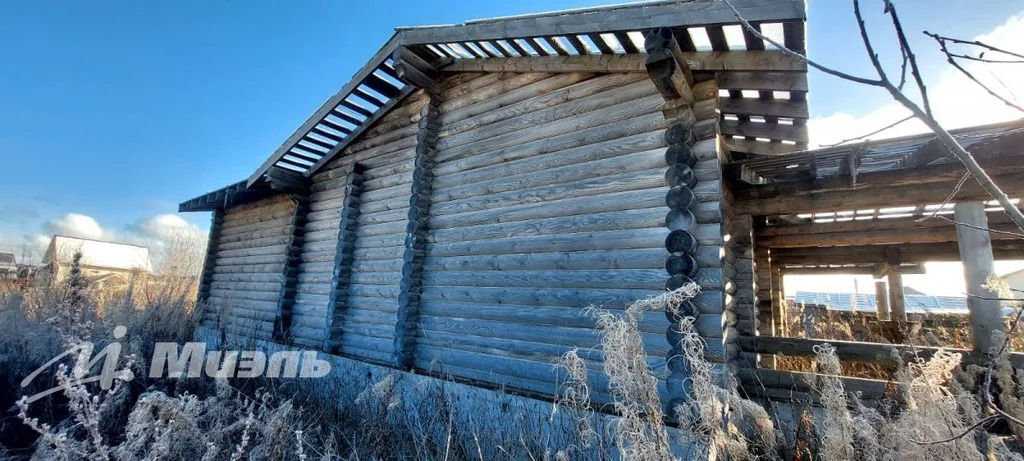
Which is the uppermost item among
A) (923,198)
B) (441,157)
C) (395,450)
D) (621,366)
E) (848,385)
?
(441,157)

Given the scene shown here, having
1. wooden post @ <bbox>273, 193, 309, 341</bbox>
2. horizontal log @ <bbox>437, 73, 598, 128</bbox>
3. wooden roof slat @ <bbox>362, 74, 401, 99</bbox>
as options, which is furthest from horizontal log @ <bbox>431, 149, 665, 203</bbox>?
wooden post @ <bbox>273, 193, 309, 341</bbox>

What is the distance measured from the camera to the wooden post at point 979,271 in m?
4.32

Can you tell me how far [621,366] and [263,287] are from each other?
9.98 metres

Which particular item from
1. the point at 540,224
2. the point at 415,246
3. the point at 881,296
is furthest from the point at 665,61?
the point at 881,296

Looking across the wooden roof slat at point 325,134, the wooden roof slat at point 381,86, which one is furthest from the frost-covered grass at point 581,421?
the wooden roof slat at point 381,86

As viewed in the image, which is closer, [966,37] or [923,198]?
[966,37]

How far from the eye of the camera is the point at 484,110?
6535 mm

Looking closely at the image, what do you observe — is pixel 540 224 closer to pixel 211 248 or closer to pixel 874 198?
pixel 874 198

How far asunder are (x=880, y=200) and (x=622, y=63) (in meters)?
3.32

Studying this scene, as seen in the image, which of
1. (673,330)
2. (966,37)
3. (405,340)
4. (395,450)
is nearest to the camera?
(966,37)

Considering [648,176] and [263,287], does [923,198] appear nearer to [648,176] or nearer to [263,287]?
[648,176]

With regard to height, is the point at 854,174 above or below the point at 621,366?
above

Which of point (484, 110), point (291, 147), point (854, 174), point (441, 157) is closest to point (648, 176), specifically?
point (854, 174)

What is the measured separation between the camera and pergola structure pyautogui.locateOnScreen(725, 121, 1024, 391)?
4316 mm
